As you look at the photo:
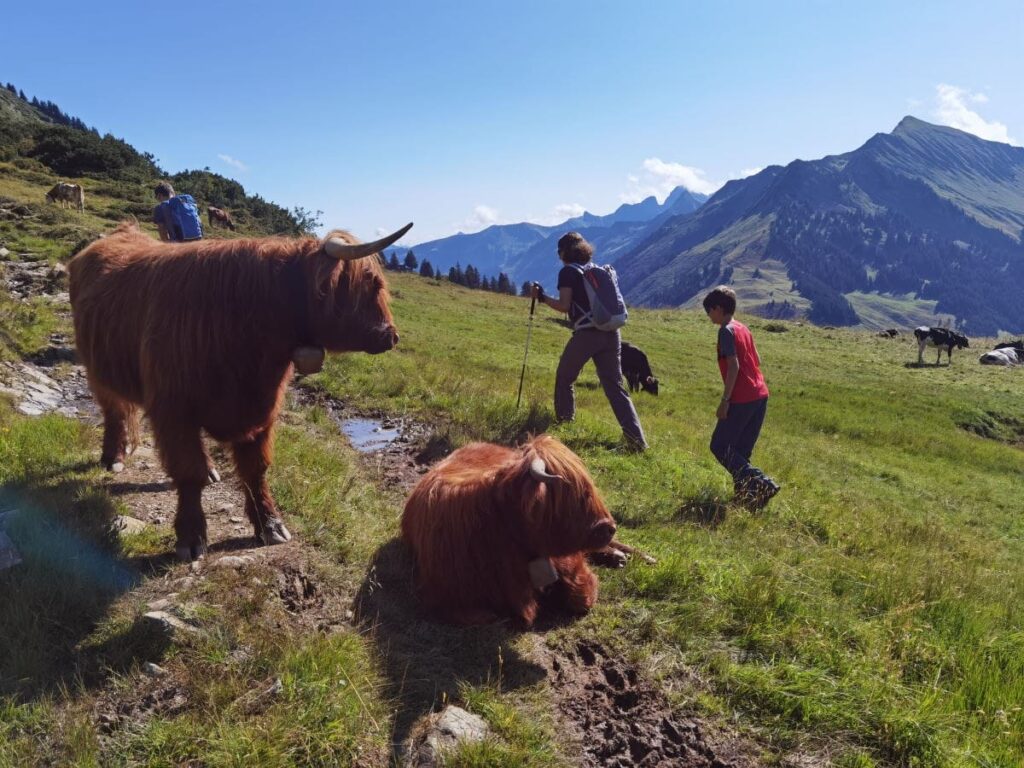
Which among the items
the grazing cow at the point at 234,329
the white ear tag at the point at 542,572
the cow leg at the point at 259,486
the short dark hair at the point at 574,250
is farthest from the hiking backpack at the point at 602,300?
the cow leg at the point at 259,486

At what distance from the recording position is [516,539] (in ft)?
14.4

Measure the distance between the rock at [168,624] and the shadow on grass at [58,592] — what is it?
9cm

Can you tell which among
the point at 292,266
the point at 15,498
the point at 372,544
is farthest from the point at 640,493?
the point at 15,498

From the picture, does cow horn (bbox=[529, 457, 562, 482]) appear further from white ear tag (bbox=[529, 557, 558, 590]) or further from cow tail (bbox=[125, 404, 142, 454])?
cow tail (bbox=[125, 404, 142, 454])

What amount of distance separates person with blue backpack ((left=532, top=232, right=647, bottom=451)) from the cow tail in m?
4.93

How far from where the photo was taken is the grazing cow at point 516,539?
420cm

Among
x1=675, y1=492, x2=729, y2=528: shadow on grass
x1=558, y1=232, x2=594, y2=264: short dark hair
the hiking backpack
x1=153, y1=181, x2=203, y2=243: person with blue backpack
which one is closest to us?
x1=675, y1=492, x2=729, y2=528: shadow on grass

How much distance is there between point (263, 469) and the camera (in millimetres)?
4953

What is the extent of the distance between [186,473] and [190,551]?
0.58 m

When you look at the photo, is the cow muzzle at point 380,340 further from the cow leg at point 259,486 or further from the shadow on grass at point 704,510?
the shadow on grass at point 704,510

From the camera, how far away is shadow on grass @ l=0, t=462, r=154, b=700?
3109 mm

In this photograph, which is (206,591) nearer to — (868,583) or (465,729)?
(465,729)


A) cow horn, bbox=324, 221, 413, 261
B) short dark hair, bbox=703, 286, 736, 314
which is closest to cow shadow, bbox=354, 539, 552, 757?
cow horn, bbox=324, 221, 413, 261

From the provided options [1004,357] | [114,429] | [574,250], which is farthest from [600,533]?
[1004,357]
